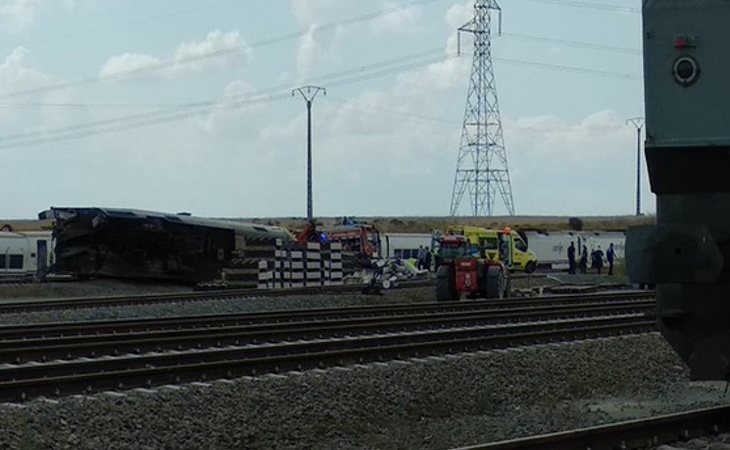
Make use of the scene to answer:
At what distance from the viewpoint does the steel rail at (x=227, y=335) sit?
15.4 m

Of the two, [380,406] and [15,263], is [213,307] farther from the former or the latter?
[15,263]

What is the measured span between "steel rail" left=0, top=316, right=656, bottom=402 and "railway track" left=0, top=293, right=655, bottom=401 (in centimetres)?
1

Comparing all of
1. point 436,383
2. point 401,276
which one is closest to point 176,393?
point 436,383

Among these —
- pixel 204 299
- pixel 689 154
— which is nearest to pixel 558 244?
pixel 204 299

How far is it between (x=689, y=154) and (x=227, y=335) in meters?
10.9

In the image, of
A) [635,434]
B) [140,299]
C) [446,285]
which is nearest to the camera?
[635,434]

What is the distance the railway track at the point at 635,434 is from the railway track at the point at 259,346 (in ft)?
16.4

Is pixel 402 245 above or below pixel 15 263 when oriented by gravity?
above

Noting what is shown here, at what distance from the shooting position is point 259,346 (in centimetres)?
1616

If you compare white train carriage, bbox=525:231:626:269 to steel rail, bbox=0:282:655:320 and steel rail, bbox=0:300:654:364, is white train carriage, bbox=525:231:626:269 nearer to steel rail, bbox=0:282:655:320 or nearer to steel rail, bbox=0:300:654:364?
steel rail, bbox=0:282:655:320

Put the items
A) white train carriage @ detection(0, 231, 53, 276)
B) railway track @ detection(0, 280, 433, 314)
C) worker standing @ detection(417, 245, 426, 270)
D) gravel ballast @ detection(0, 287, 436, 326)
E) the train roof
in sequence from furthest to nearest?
worker standing @ detection(417, 245, 426, 270) < white train carriage @ detection(0, 231, 53, 276) < the train roof < railway track @ detection(0, 280, 433, 314) < gravel ballast @ detection(0, 287, 436, 326)

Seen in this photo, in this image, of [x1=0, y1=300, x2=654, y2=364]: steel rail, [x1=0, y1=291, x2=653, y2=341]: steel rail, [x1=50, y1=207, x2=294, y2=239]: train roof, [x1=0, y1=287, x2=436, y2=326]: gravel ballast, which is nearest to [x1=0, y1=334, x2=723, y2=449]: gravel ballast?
[x1=0, y1=300, x2=654, y2=364]: steel rail

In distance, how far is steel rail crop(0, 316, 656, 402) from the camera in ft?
39.5

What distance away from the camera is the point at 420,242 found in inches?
2495
